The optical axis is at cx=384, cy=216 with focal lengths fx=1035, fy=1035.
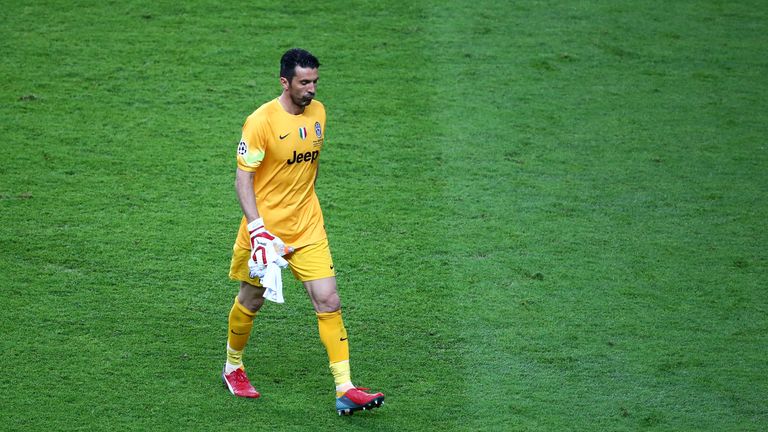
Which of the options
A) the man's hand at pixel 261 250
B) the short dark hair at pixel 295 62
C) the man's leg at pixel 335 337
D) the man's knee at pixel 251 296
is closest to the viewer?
the man's hand at pixel 261 250

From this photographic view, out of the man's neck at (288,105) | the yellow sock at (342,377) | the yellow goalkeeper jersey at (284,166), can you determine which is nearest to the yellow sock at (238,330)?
the yellow goalkeeper jersey at (284,166)

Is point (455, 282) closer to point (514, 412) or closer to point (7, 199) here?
point (514, 412)

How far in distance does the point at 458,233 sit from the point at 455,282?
67 centimetres

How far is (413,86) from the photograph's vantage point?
901 centimetres

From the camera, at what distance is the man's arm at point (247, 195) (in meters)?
5.12

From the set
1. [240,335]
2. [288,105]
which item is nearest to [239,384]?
[240,335]

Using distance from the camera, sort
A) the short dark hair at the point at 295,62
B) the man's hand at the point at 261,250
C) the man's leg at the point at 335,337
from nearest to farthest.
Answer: the man's hand at the point at 261,250, the short dark hair at the point at 295,62, the man's leg at the point at 335,337

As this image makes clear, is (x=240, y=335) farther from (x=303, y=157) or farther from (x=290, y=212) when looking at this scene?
(x=303, y=157)

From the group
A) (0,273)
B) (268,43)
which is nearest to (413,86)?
(268,43)

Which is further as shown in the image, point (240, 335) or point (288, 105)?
point (240, 335)

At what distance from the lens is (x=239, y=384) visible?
5.50 m

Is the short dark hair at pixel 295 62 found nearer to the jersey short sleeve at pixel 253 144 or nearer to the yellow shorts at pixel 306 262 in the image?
the jersey short sleeve at pixel 253 144

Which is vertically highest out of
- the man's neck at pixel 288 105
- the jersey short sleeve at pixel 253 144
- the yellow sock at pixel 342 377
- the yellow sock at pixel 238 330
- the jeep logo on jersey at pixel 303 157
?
the man's neck at pixel 288 105

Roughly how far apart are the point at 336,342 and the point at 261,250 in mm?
640
